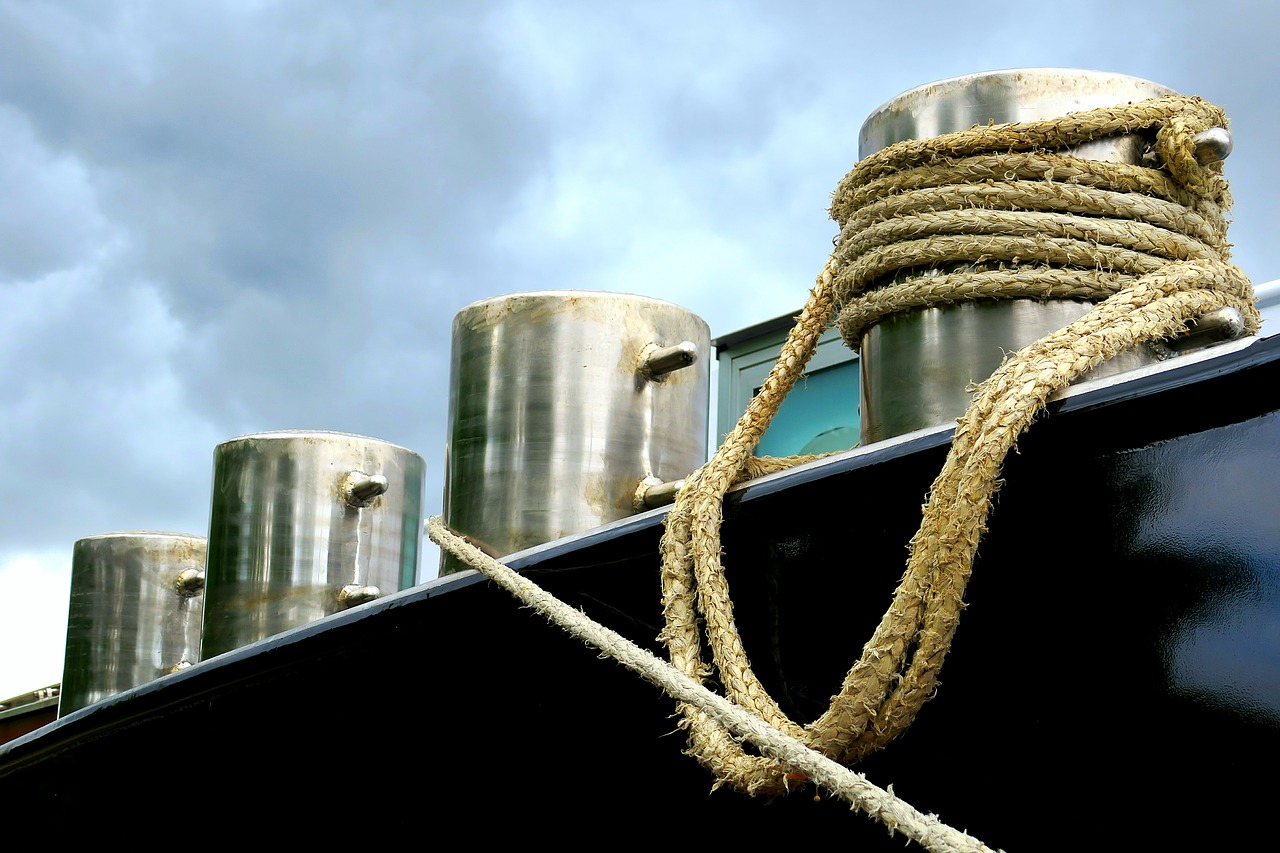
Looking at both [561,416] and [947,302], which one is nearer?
[947,302]

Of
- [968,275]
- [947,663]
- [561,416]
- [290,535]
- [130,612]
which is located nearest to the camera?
[947,663]

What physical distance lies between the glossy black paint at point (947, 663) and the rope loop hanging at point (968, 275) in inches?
3.7

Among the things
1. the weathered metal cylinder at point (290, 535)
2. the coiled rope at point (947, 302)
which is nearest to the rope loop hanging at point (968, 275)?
the coiled rope at point (947, 302)

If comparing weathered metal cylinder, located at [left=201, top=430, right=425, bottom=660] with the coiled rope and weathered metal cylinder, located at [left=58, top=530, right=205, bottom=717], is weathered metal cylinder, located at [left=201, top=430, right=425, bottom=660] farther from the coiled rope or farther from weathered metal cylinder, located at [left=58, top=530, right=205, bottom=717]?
the coiled rope

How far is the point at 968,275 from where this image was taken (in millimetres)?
2180

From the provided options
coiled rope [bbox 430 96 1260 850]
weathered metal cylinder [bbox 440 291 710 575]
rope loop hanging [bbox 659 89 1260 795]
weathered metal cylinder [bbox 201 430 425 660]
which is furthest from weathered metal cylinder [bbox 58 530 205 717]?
rope loop hanging [bbox 659 89 1260 795]

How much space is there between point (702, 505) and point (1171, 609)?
0.67 metres

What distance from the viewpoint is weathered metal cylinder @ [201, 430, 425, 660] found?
405cm

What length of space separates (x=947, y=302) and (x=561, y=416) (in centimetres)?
111

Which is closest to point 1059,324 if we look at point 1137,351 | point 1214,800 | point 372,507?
point 1137,351

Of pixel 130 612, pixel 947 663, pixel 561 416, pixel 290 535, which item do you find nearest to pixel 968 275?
pixel 947 663

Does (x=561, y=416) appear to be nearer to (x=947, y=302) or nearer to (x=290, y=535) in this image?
(x=947, y=302)

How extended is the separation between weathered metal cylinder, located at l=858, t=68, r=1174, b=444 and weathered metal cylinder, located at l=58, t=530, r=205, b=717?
3.94m

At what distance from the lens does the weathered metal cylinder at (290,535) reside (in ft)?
13.3
